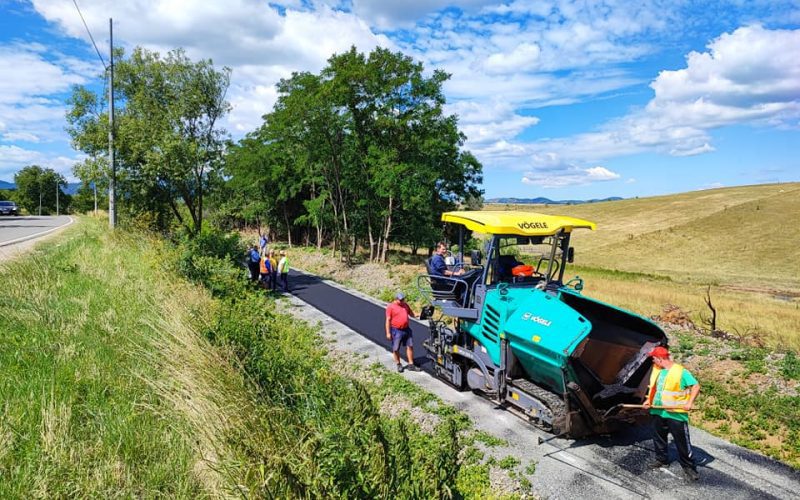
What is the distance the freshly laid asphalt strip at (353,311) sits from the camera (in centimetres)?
1181

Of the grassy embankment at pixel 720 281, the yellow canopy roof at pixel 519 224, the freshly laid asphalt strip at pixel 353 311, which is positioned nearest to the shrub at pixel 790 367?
the grassy embankment at pixel 720 281

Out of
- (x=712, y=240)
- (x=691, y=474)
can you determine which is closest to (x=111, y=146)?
(x=691, y=474)

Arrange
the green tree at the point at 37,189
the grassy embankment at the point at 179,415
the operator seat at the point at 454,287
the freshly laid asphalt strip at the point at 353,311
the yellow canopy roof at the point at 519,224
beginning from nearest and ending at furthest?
the grassy embankment at the point at 179,415
the yellow canopy roof at the point at 519,224
the operator seat at the point at 454,287
the freshly laid asphalt strip at the point at 353,311
the green tree at the point at 37,189

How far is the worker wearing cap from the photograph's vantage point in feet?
19.7

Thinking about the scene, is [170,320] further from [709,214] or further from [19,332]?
[709,214]

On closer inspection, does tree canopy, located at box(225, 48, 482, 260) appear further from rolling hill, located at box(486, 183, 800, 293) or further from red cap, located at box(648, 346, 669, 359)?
rolling hill, located at box(486, 183, 800, 293)

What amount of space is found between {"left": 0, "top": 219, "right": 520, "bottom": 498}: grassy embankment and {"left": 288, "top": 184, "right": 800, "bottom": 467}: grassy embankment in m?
5.37

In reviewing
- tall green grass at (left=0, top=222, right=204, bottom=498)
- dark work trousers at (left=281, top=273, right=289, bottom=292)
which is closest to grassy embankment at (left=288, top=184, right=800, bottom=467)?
dark work trousers at (left=281, top=273, right=289, bottom=292)

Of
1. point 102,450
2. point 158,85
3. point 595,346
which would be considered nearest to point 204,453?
point 102,450

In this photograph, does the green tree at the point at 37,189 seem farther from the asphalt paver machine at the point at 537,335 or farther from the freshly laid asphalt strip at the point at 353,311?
the asphalt paver machine at the point at 537,335

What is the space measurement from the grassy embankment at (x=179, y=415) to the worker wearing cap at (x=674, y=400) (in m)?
2.48

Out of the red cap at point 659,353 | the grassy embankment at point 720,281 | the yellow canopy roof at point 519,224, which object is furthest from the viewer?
the grassy embankment at point 720,281

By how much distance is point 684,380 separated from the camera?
6.02m

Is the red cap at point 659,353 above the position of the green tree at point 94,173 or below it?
below
